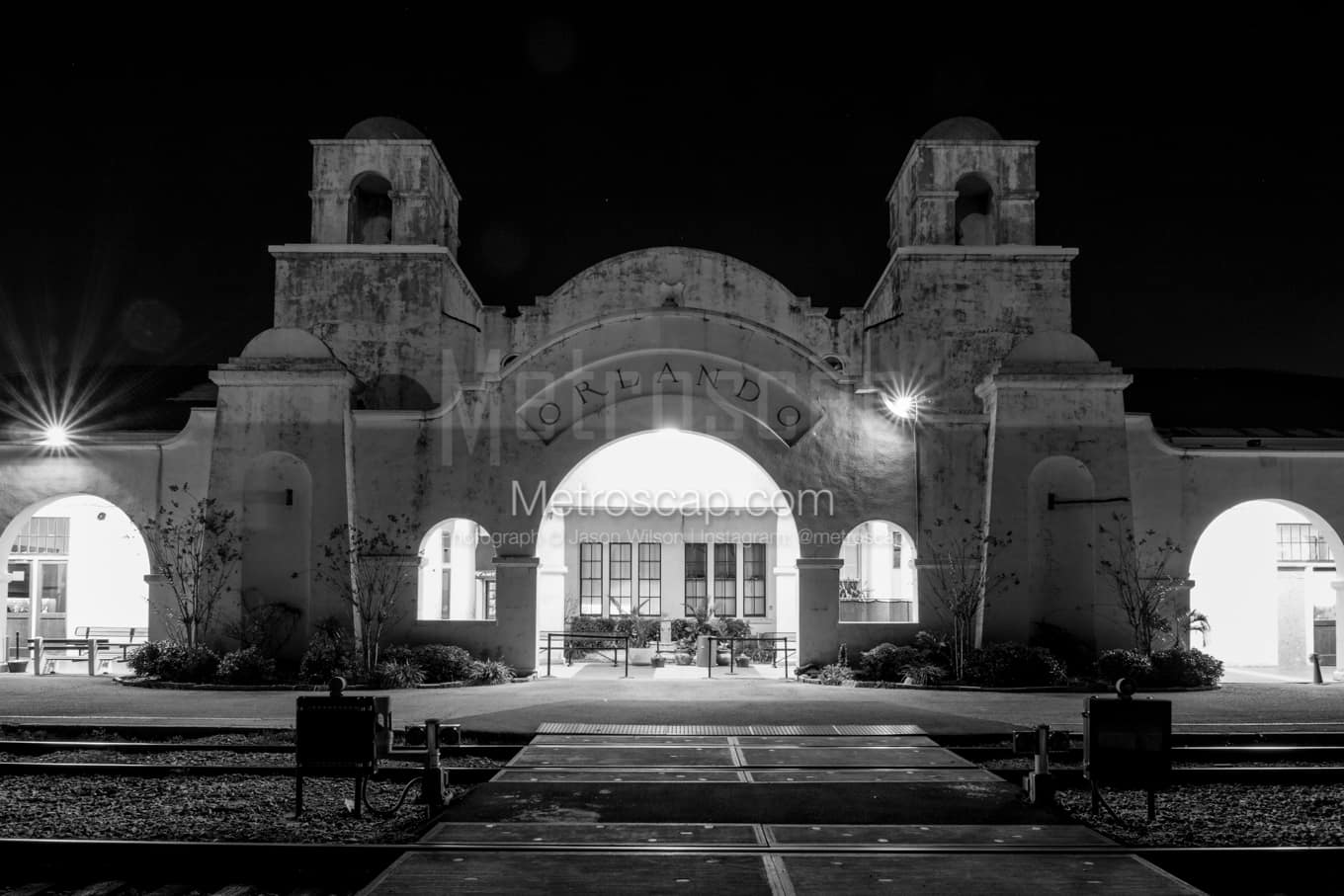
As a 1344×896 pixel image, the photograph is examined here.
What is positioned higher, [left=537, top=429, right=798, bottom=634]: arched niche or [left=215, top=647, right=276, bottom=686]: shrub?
[left=537, top=429, right=798, bottom=634]: arched niche

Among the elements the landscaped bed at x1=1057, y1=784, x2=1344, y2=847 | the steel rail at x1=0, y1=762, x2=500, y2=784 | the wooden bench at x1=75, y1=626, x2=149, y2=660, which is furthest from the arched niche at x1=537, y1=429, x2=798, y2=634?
the landscaped bed at x1=1057, y1=784, x2=1344, y2=847

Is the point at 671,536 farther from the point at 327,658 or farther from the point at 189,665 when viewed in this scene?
the point at 189,665

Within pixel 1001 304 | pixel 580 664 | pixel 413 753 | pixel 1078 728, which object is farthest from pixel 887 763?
pixel 1001 304

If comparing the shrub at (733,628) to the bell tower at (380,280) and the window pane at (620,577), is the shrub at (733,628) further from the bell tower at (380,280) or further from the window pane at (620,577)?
the bell tower at (380,280)

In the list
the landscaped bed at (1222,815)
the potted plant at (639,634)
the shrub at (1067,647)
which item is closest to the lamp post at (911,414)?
the shrub at (1067,647)

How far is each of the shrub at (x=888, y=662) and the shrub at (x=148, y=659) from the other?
12480 millimetres

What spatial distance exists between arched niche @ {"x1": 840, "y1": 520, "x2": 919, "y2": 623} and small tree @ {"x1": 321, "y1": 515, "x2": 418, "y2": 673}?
992 cm

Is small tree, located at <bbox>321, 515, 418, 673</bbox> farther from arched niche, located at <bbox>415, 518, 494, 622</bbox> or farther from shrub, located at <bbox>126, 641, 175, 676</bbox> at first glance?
shrub, located at <bbox>126, 641, 175, 676</bbox>

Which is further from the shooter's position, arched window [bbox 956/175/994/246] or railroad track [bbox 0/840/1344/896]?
arched window [bbox 956/175/994/246]

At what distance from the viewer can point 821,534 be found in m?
22.7

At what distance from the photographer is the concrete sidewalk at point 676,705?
15250 millimetres

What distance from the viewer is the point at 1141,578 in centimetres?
2230

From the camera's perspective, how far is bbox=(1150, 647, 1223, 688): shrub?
66.8 ft

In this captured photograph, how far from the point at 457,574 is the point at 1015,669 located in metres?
13.5
